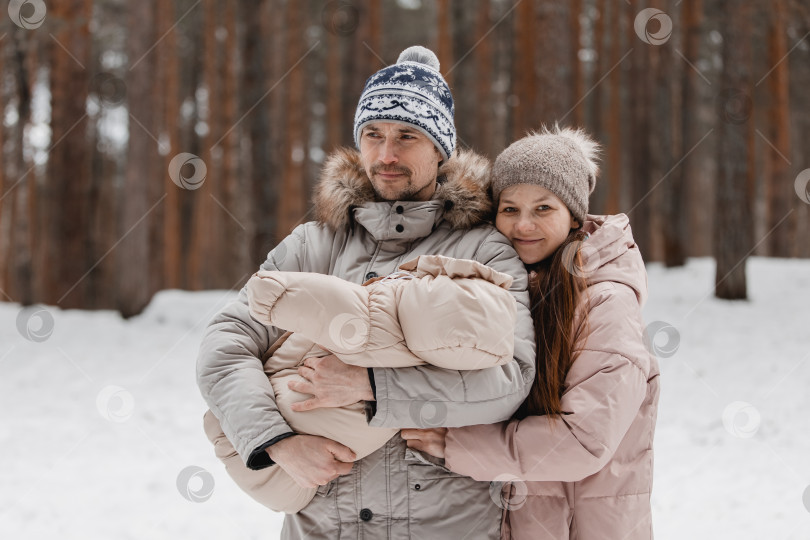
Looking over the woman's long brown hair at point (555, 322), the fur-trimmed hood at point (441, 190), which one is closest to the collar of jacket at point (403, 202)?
the fur-trimmed hood at point (441, 190)

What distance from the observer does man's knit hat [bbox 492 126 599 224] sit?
2.17m

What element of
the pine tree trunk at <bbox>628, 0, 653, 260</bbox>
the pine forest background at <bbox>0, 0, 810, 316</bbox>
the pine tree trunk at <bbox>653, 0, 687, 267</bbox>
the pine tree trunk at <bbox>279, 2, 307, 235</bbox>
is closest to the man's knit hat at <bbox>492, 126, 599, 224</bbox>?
the pine forest background at <bbox>0, 0, 810, 316</bbox>

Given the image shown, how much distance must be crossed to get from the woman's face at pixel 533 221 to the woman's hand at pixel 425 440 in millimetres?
662

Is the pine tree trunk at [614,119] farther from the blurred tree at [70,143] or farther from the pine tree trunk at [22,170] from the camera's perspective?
the pine tree trunk at [22,170]

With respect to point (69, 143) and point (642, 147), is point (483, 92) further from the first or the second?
point (69, 143)

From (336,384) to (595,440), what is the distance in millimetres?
737

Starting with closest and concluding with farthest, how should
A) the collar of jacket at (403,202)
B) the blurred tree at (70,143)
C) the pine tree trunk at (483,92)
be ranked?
the collar of jacket at (403,202), the blurred tree at (70,143), the pine tree trunk at (483,92)

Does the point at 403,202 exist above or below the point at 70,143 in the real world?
below

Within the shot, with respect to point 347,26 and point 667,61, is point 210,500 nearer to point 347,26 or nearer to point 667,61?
point 347,26

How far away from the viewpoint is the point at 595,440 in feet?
6.11

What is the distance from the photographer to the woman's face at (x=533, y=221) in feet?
7.11

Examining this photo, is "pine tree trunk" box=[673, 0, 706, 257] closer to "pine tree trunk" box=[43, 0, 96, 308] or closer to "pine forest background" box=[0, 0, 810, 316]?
"pine forest background" box=[0, 0, 810, 316]

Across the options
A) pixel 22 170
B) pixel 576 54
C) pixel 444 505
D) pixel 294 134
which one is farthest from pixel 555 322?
pixel 294 134

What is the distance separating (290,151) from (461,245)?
11.7 metres
